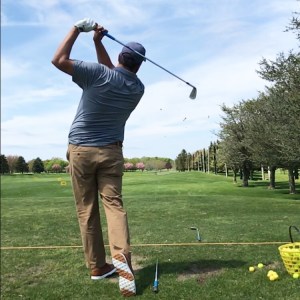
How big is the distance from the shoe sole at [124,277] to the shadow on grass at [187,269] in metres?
0.26

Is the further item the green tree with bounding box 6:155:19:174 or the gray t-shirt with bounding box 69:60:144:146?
the green tree with bounding box 6:155:19:174

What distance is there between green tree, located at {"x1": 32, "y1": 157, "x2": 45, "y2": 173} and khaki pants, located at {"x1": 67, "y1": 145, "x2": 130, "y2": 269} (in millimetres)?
102452

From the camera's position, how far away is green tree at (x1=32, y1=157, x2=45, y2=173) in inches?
4112

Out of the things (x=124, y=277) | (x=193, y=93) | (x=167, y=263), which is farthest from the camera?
(x=167, y=263)

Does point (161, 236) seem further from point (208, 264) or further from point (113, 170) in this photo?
point (113, 170)

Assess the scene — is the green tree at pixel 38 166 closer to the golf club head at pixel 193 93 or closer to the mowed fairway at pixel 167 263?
the mowed fairway at pixel 167 263

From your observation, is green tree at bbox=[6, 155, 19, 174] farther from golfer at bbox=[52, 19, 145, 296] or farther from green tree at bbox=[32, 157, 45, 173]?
golfer at bbox=[52, 19, 145, 296]

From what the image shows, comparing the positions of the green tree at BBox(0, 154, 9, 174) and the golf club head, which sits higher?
the green tree at BBox(0, 154, 9, 174)

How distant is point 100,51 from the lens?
4891mm

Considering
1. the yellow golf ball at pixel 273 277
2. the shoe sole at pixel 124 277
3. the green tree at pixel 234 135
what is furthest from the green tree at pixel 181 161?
the shoe sole at pixel 124 277

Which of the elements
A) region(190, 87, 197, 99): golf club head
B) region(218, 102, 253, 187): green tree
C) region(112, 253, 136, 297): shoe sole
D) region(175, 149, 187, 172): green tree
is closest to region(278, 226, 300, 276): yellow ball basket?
region(112, 253, 136, 297): shoe sole

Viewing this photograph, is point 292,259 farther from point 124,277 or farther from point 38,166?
point 38,166

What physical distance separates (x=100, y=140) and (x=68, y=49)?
939 mm

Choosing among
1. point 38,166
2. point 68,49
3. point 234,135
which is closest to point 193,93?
point 68,49
